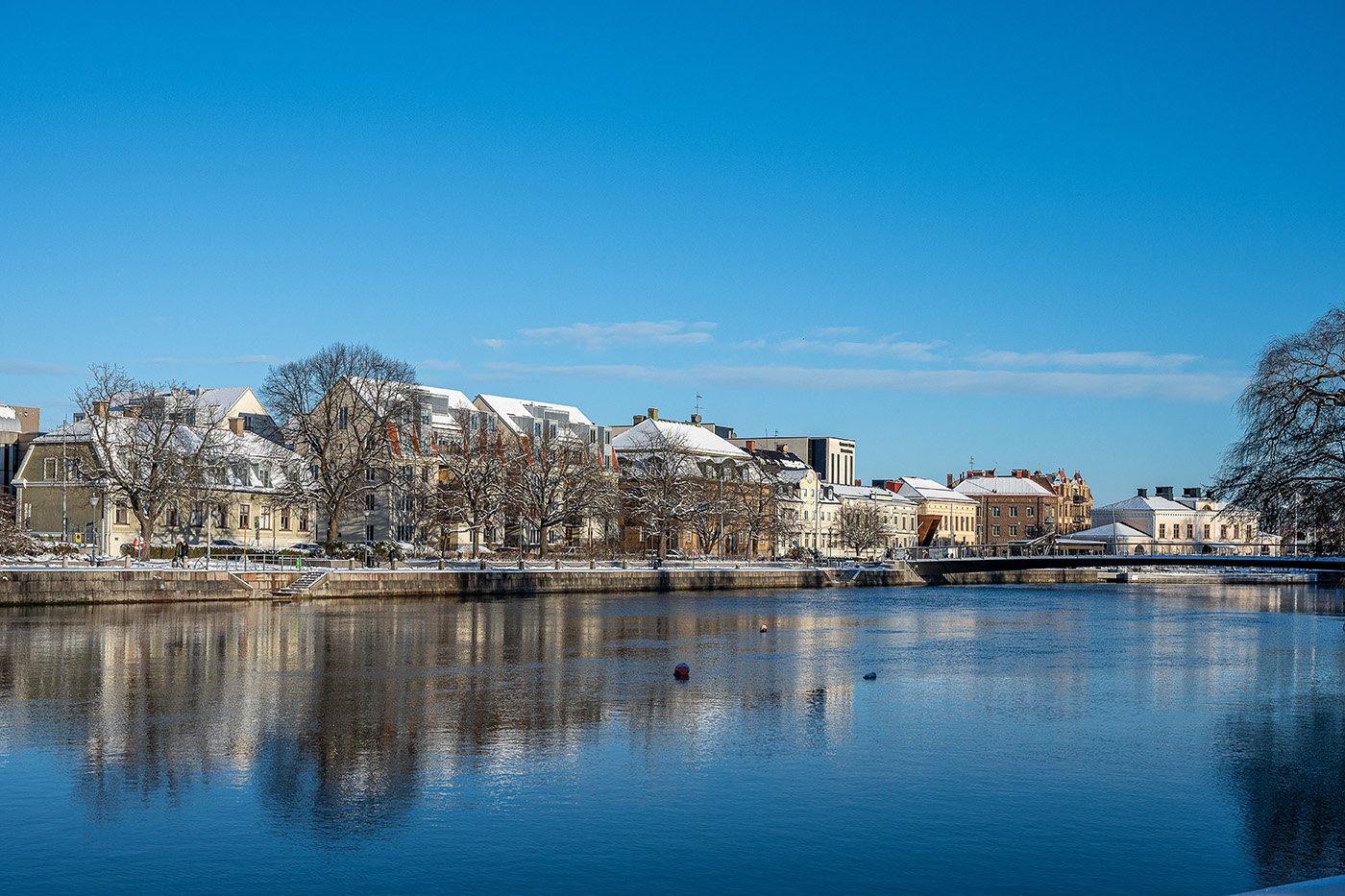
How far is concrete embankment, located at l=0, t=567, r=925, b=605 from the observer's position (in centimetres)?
5312

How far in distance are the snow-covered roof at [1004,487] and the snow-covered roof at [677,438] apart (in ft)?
219

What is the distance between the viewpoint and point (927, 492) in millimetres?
177750

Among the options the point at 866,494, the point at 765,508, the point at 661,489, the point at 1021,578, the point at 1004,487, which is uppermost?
the point at 1004,487

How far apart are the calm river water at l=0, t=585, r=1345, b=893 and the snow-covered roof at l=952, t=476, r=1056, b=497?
6001 inches

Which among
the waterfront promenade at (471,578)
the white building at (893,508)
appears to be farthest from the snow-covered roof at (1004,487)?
the waterfront promenade at (471,578)

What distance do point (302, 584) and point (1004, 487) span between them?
143647 mm

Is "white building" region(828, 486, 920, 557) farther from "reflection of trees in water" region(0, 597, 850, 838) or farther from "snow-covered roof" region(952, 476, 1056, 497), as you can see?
"reflection of trees in water" region(0, 597, 850, 838)

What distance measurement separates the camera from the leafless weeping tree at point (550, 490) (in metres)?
86.8

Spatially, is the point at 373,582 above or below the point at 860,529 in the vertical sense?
below

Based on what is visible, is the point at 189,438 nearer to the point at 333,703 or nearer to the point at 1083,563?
the point at 333,703

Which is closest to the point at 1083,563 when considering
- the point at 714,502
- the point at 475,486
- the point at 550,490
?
the point at 714,502

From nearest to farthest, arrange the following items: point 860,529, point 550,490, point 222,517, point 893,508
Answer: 1. point 222,517
2. point 550,490
3. point 860,529
4. point 893,508

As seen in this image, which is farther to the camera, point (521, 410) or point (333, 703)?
point (521, 410)

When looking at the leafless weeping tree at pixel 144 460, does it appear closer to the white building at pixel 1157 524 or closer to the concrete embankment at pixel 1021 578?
the concrete embankment at pixel 1021 578
